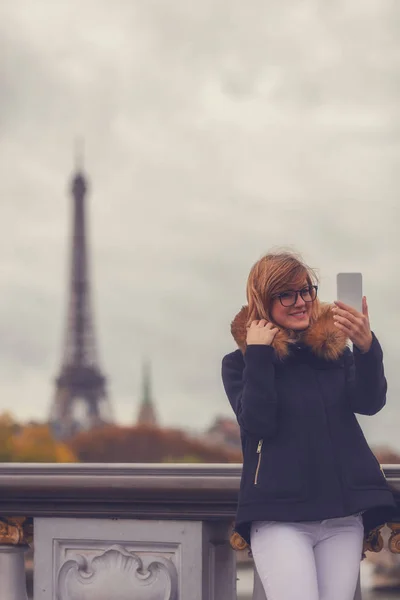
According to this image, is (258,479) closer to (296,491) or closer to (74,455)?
(296,491)

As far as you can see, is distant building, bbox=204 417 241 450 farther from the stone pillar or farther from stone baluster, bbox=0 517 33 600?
the stone pillar

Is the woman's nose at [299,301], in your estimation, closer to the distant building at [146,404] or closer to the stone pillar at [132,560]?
Result: the stone pillar at [132,560]

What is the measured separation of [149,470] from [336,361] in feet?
2.81

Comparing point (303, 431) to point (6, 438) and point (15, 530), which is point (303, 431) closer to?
point (15, 530)

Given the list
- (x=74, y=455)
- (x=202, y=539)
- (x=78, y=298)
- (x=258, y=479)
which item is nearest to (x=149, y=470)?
(x=202, y=539)

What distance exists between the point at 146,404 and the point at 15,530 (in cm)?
8325

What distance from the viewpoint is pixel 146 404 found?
8700 cm

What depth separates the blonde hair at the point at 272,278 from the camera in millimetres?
3527

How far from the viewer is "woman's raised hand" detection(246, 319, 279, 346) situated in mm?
3465

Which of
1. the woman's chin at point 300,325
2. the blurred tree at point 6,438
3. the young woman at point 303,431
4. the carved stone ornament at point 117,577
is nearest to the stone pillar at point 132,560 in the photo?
the carved stone ornament at point 117,577

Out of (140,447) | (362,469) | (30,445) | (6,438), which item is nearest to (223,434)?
(140,447)

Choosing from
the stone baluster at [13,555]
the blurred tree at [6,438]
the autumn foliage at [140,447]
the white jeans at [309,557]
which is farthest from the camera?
the autumn foliage at [140,447]

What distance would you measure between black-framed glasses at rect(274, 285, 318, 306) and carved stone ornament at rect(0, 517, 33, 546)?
1360mm

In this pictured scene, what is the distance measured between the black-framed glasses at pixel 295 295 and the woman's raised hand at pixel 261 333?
9 cm
